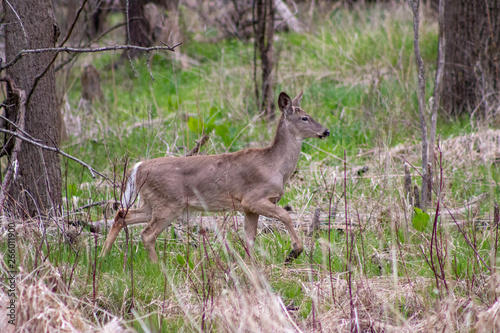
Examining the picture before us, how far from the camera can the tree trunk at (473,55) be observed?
23.9 ft

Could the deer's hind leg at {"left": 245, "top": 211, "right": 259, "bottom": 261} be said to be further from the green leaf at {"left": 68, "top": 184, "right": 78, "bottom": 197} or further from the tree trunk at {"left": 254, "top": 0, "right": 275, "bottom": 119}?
the tree trunk at {"left": 254, "top": 0, "right": 275, "bottom": 119}

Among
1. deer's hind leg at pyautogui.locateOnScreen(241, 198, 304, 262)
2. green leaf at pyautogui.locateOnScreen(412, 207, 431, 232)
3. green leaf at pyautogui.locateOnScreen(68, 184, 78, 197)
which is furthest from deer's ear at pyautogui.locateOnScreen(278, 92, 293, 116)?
green leaf at pyautogui.locateOnScreen(68, 184, 78, 197)

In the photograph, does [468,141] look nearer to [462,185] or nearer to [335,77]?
[462,185]

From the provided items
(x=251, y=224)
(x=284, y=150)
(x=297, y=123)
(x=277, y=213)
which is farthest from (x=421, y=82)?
(x=251, y=224)

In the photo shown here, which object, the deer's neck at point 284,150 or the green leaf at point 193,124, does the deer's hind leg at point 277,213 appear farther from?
the green leaf at point 193,124

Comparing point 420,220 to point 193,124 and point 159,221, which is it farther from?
point 193,124

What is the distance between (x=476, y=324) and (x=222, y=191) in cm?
233

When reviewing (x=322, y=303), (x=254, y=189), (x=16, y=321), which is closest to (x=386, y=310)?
(x=322, y=303)

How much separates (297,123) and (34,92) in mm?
2178

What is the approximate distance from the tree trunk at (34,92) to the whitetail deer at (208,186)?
70 centimetres

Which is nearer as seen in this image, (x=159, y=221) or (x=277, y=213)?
(x=277, y=213)

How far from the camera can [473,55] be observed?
24.3 feet

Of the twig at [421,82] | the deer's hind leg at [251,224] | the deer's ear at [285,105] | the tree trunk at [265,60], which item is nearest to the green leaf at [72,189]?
the deer's hind leg at [251,224]

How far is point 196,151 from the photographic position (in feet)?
20.3
